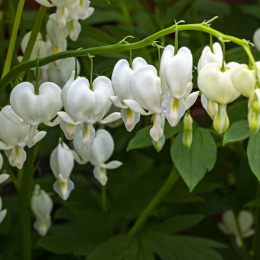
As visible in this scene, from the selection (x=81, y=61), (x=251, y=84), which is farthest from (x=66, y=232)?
(x=251, y=84)

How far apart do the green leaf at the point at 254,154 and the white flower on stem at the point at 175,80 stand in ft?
0.77

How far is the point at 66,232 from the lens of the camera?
1.30 meters

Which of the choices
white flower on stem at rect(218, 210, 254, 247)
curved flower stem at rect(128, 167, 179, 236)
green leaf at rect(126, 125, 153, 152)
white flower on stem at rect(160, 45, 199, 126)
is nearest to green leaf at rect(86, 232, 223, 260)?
curved flower stem at rect(128, 167, 179, 236)

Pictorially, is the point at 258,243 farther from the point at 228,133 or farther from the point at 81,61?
the point at 81,61

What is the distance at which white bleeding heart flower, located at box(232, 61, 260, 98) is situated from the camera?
65cm

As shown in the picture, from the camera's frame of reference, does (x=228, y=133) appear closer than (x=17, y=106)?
No

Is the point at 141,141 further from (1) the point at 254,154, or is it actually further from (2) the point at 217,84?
(2) the point at 217,84

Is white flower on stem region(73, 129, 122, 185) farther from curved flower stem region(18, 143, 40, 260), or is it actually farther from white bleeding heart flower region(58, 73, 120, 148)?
white bleeding heart flower region(58, 73, 120, 148)

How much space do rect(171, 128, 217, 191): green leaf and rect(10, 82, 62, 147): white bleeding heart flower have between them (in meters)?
0.27

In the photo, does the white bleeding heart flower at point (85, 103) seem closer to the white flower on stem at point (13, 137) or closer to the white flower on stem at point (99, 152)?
the white flower on stem at point (13, 137)

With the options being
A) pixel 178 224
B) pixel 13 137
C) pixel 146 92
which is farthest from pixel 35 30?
pixel 178 224

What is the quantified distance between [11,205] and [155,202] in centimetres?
40

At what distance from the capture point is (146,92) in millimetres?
741

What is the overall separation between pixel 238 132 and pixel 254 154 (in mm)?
73
